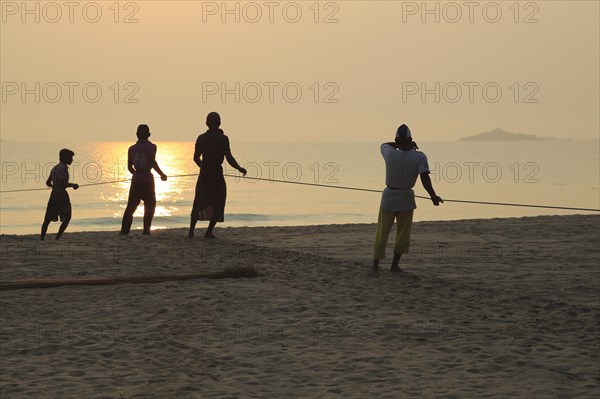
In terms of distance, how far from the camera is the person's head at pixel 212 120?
13211mm

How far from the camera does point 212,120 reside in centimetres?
1323

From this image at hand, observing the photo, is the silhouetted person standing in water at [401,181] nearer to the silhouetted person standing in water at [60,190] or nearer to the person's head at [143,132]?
the person's head at [143,132]

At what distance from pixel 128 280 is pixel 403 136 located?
3.71m

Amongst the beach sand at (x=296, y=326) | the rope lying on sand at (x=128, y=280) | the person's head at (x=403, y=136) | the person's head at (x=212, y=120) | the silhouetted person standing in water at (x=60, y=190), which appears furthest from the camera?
the person's head at (x=212, y=120)

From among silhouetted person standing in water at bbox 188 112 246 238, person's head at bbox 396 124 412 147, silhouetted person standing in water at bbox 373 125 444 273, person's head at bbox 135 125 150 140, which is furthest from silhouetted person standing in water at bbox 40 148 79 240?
person's head at bbox 396 124 412 147

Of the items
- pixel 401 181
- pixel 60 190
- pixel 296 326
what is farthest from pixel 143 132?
pixel 296 326

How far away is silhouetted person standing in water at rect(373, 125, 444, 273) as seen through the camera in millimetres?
10523

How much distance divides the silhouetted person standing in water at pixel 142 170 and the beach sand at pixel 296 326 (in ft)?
3.84

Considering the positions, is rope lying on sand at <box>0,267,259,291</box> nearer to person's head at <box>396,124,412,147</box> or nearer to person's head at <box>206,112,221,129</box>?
person's head at <box>396,124,412,147</box>

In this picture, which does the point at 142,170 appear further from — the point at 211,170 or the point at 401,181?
the point at 401,181

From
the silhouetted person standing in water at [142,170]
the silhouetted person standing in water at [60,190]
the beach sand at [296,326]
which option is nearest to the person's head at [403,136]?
the beach sand at [296,326]

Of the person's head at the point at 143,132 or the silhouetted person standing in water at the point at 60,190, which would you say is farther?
the person's head at the point at 143,132

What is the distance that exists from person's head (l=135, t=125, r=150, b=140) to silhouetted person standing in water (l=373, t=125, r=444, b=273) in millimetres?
4522

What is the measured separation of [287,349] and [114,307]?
231 centimetres
